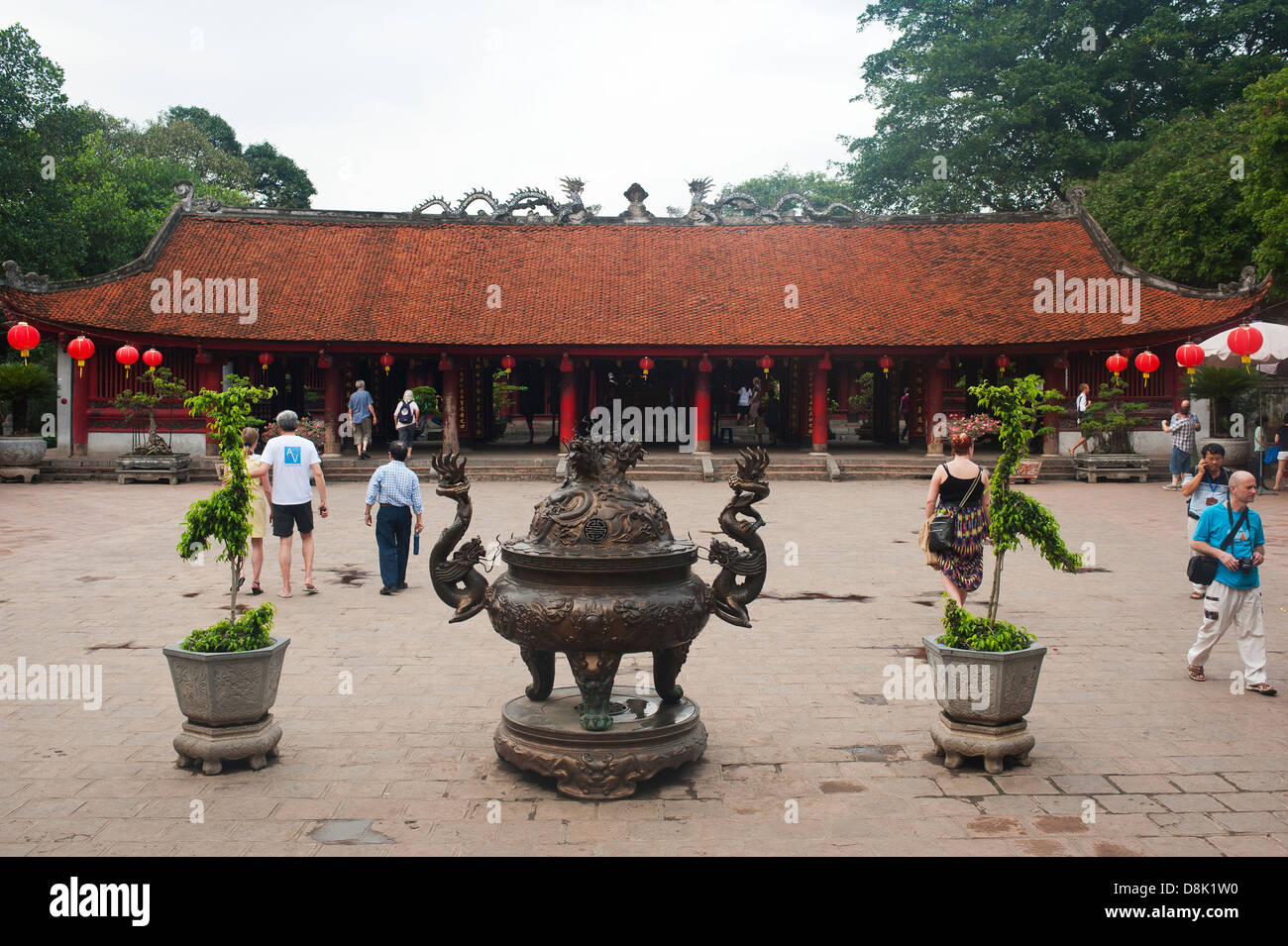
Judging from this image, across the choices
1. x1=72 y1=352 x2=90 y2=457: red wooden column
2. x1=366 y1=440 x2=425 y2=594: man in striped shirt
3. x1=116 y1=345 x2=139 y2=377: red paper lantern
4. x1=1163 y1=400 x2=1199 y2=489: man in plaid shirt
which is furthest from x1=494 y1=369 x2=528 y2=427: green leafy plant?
x1=366 y1=440 x2=425 y2=594: man in striped shirt

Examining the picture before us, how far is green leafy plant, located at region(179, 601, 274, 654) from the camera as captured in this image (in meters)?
4.95

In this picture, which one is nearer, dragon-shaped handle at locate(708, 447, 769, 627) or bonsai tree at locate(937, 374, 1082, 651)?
bonsai tree at locate(937, 374, 1082, 651)

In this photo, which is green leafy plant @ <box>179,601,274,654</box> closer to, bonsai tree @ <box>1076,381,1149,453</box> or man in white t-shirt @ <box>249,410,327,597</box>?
man in white t-shirt @ <box>249,410,327,597</box>

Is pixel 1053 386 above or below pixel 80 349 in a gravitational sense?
below

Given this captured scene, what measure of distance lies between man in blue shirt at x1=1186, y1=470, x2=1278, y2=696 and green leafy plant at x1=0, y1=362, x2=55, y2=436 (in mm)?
22102

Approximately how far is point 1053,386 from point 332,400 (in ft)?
55.7

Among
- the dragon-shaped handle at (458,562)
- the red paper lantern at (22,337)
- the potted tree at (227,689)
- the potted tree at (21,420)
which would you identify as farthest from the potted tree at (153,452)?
the dragon-shaped handle at (458,562)

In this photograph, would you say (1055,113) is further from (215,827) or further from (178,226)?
(215,827)

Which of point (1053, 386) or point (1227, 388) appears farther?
point (1053, 386)

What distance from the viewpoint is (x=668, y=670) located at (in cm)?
526

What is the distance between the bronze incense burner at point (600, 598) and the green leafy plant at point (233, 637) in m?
0.90

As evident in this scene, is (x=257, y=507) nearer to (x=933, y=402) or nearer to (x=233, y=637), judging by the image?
(x=233, y=637)

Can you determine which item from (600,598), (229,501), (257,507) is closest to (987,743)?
(600,598)

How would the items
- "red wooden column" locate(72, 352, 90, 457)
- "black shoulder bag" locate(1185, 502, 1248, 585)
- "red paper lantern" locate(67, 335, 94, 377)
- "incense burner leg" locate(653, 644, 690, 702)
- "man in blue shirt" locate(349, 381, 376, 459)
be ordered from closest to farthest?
"incense burner leg" locate(653, 644, 690, 702) → "black shoulder bag" locate(1185, 502, 1248, 585) → "red paper lantern" locate(67, 335, 94, 377) → "man in blue shirt" locate(349, 381, 376, 459) → "red wooden column" locate(72, 352, 90, 457)
